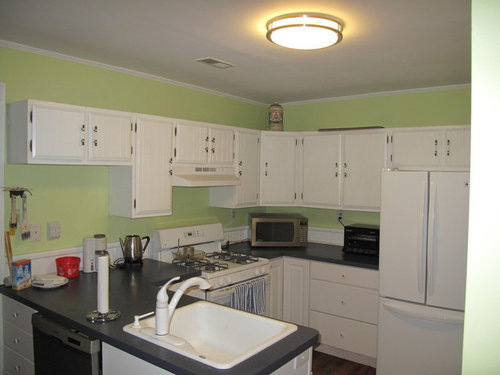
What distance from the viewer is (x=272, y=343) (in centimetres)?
185

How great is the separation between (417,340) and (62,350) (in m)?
2.54

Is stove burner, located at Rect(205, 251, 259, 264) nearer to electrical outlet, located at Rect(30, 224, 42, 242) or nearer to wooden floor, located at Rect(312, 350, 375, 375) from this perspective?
wooden floor, located at Rect(312, 350, 375, 375)

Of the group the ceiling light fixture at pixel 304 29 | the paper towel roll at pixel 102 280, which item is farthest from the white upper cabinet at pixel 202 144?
the paper towel roll at pixel 102 280

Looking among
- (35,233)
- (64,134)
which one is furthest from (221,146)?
(35,233)

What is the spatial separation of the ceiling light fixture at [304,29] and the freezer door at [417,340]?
215 cm

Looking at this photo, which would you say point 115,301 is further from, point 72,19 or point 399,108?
point 399,108

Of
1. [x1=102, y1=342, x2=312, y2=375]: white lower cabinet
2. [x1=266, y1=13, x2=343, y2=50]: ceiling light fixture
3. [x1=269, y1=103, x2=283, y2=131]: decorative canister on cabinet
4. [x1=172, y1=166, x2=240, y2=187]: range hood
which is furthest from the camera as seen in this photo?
[x1=269, y1=103, x2=283, y2=131]: decorative canister on cabinet

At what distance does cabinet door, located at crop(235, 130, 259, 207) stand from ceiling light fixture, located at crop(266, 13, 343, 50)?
184 centimetres

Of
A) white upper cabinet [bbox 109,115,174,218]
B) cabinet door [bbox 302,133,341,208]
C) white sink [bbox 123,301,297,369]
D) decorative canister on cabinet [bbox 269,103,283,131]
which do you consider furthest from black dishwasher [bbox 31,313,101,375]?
decorative canister on cabinet [bbox 269,103,283,131]

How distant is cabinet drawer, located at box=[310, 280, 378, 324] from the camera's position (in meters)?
3.64

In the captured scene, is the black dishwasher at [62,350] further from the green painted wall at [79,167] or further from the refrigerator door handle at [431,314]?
the refrigerator door handle at [431,314]

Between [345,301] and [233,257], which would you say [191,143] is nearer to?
[233,257]

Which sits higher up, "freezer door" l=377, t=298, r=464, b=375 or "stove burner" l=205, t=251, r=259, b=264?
"stove burner" l=205, t=251, r=259, b=264

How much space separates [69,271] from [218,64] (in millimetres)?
1942
